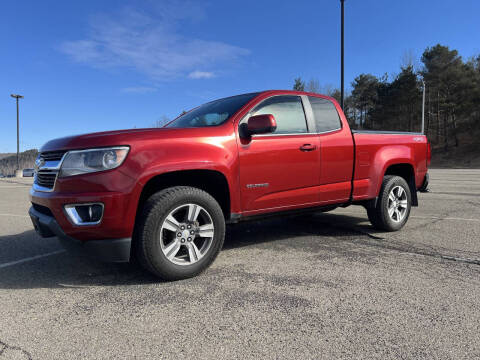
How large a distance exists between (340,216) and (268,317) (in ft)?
13.8

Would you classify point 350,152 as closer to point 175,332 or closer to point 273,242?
point 273,242

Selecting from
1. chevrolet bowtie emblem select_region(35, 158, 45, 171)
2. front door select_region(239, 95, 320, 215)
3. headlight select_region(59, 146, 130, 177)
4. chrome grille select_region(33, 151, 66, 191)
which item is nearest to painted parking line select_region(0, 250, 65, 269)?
chrome grille select_region(33, 151, 66, 191)

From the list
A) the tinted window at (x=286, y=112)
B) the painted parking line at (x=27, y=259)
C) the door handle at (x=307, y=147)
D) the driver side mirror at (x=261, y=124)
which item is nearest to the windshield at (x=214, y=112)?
the tinted window at (x=286, y=112)

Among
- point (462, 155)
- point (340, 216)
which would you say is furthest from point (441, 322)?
point (462, 155)

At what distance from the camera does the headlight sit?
2.71 meters

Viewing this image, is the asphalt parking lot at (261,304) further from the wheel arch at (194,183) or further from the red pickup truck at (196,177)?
the wheel arch at (194,183)

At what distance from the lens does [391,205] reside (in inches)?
187

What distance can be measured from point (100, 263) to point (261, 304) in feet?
6.33

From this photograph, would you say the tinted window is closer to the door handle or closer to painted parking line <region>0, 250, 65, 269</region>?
the door handle

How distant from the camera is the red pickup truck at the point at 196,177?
2.72 metres

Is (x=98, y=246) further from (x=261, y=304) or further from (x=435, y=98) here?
(x=435, y=98)

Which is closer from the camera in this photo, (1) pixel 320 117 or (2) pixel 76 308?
(2) pixel 76 308

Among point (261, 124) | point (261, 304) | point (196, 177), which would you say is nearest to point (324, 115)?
point (261, 124)

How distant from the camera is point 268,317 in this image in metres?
2.29
